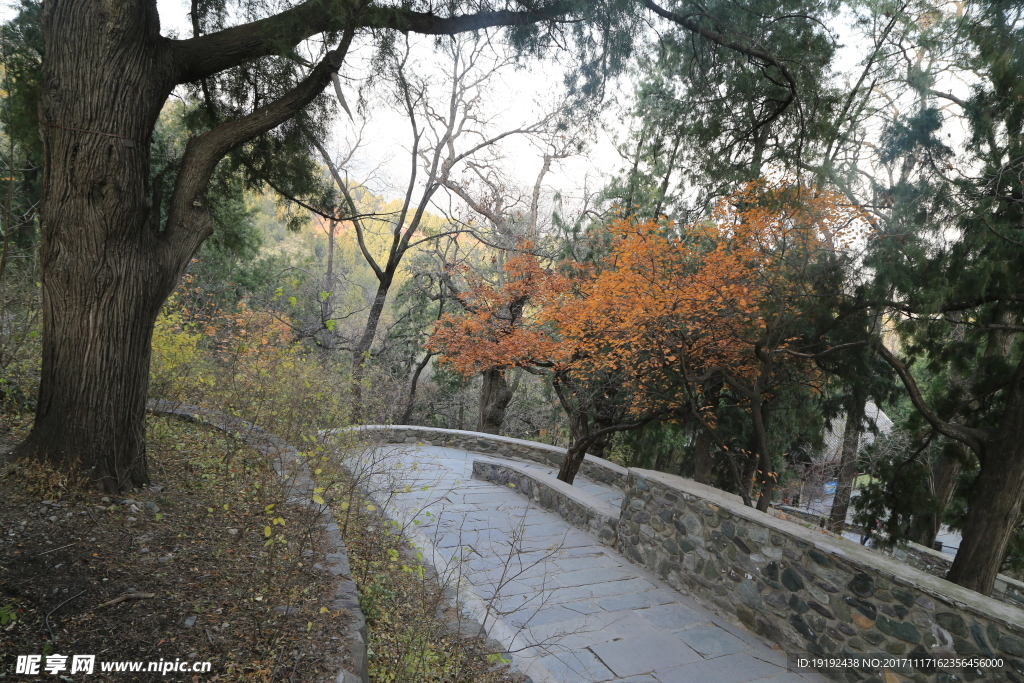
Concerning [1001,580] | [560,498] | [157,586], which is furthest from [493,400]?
[157,586]

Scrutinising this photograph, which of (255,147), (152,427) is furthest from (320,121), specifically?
(152,427)

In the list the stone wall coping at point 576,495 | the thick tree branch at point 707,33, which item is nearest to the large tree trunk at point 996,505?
the stone wall coping at point 576,495

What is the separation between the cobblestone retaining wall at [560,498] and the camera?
237 inches

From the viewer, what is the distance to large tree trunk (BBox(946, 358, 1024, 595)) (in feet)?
16.3

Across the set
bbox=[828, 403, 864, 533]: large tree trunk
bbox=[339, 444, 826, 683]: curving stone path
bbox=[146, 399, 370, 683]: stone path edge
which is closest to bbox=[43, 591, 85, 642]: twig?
bbox=[146, 399, 370, 683]: stone path edge

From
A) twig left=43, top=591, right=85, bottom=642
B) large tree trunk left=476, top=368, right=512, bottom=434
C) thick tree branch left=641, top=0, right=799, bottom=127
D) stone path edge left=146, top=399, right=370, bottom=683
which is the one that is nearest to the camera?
twig left=43, top=591, right=85, bottom=642

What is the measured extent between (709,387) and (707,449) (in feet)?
5.97

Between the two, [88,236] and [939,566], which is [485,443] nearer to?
[939,566]

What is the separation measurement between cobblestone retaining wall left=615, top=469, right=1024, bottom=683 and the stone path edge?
112 inches

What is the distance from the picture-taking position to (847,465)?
10.6 m

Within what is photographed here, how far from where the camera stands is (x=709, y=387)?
824 centimetres

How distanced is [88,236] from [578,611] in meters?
Result: 4.18

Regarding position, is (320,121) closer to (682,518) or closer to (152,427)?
(152,427)

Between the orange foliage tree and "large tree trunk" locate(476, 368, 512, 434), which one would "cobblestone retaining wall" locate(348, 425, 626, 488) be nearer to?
the orange foliage tree
